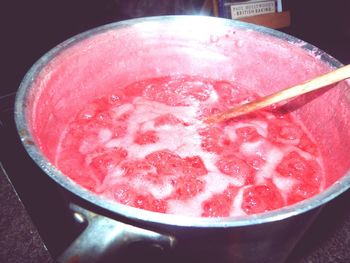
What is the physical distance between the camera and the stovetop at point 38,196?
4.91 feet

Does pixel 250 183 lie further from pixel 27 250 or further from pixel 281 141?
pixel 27 250

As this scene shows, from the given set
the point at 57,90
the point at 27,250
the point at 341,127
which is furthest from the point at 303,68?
the point at 27,250

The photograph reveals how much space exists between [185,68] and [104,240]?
1155 mm

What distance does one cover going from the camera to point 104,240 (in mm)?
882

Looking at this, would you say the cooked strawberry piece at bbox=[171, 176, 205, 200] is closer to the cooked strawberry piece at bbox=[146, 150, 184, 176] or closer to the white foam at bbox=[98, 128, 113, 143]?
the cooked strawberry piece at bbox=[146, 150, 184, 176]

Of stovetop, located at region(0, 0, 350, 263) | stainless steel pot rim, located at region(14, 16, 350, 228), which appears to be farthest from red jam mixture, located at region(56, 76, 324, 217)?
stainless steel pot rim, located at region(14, 16, 350, 228)

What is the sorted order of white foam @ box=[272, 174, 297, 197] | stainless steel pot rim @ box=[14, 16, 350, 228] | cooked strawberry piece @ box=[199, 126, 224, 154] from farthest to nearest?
cooked strawberry piece @ box=[199, 126, 224, 154], white foam @ box=[272, 174, 297, 197], stainless steel pot rim @ box=[14, 16, 350, 228]

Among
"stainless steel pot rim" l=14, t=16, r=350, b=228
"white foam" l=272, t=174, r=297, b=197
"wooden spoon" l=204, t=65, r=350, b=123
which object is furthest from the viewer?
"white foam" l=272, t=174, r=297, b=197

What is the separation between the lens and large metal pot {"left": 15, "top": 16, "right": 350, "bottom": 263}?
0.86 meters

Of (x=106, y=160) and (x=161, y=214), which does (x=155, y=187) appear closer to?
A: (x=106, y=160)

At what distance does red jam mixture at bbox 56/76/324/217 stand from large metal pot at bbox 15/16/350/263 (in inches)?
2.9

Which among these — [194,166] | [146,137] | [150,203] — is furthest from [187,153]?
[150,203]

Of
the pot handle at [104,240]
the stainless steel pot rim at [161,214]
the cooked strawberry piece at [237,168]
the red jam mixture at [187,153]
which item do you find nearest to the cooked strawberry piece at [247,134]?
the red jam mixture at [187,153]

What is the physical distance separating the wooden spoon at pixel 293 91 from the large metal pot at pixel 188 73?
0.14 meters
